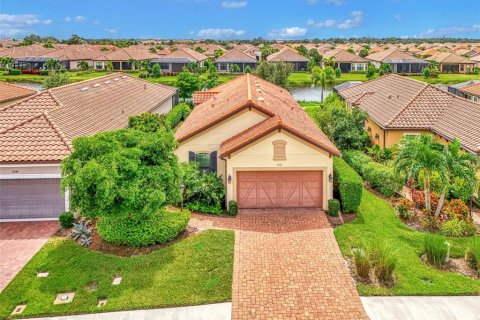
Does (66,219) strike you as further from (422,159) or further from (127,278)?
(422,159)

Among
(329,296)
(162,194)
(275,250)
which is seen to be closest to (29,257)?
(162,194)

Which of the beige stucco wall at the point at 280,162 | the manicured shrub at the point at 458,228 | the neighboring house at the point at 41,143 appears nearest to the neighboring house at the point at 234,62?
the neighboring house at the point at 41,143

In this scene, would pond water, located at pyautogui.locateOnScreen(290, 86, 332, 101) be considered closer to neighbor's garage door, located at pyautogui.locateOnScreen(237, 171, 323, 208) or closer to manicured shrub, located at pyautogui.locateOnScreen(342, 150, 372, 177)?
manicured shrub, located at pyautogui.locateOnScreen(342, 150, 372, 177)

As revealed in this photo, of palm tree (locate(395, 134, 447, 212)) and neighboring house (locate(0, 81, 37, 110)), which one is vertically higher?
neighboring house (locate(0, 81, 37, 110))

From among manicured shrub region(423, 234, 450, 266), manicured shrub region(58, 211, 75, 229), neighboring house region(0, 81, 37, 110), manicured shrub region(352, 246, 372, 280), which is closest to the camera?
manicured shrub region(352, 246, 372, 280)

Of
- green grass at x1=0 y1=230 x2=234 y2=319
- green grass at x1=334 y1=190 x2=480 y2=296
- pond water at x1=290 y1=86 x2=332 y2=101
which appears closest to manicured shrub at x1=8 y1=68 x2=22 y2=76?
pond water at x1=290 y1=86 x2=332 y2=101

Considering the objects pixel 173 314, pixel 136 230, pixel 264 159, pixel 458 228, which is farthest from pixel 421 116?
pixel 173 314
